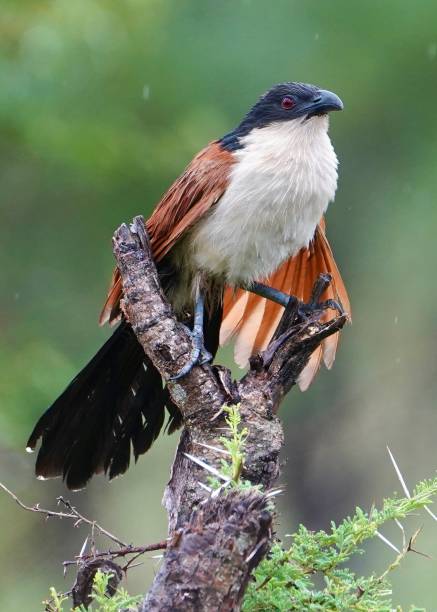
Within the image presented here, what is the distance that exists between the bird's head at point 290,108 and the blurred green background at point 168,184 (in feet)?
5.83

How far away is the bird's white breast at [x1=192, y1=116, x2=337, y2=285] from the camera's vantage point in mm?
3191

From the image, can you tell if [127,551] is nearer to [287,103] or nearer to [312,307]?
[312,307]

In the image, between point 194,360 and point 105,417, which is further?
point 105,417

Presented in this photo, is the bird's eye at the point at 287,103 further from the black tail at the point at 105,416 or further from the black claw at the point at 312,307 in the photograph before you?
the black tail at the point at 105,416

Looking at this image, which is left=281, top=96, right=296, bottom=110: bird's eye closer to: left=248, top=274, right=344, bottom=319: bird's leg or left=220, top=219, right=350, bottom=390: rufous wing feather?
left=220, top=219, right=350, bottom=390: rufous wing feather

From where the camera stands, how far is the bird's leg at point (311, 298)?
9.80 ft

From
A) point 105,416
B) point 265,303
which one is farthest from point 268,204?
point 105,416

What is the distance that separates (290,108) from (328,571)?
1731mm

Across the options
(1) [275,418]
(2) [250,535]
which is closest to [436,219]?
(1) [275,418]

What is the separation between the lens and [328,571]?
2.15 m

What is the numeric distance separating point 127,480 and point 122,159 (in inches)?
81.1

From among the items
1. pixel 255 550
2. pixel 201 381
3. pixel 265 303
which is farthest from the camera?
pixel 265 303

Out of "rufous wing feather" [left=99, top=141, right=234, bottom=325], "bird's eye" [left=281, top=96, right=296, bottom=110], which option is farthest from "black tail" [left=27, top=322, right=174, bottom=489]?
"bird's eye" [left=281, top=96, right=296, bottom=110]

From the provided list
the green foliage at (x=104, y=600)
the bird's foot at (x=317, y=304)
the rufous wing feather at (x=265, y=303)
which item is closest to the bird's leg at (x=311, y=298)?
the bird's foot at (x=317, y=304)
